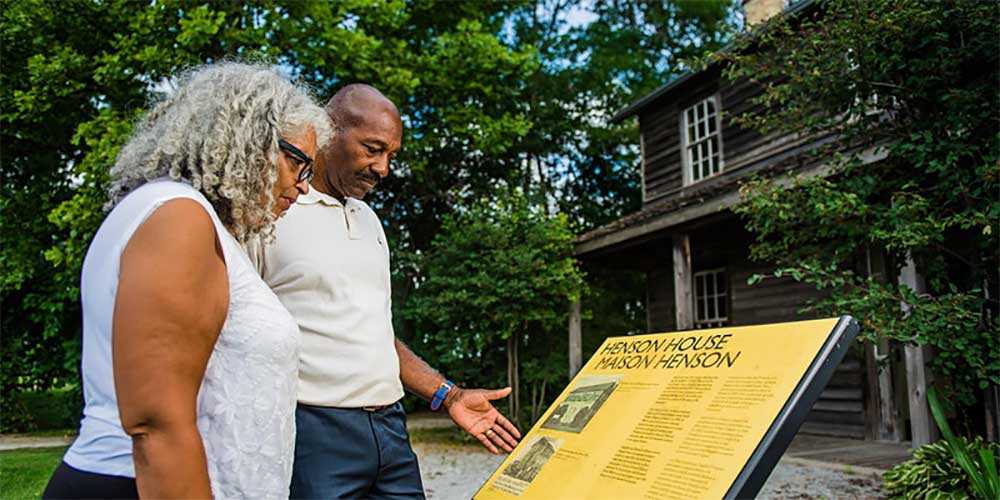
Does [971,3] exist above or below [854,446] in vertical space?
above

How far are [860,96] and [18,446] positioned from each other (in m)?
11.4

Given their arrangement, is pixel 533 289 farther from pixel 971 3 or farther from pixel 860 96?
pixel 971 3

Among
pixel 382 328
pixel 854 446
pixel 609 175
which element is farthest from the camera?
pixel 609 175

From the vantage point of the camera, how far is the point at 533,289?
10.8 m

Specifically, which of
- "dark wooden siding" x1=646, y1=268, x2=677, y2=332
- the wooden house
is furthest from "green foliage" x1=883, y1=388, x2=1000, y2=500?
"dark wooden siding" x1=646, y1=268, x2=677, y2=332

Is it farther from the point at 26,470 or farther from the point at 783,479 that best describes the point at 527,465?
the point at 26,470

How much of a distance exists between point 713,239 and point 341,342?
33.7 feet

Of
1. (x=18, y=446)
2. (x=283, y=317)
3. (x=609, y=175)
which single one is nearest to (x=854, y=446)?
(x=283, y=317)

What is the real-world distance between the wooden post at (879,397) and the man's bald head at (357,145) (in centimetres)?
754

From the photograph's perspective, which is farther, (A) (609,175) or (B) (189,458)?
(A) (609,175)

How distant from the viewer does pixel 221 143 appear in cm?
143

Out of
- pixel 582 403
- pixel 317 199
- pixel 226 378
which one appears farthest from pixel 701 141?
pixel 226 378

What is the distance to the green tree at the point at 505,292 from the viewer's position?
10602mm

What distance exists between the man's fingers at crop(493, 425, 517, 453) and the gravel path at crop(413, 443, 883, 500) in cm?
438
